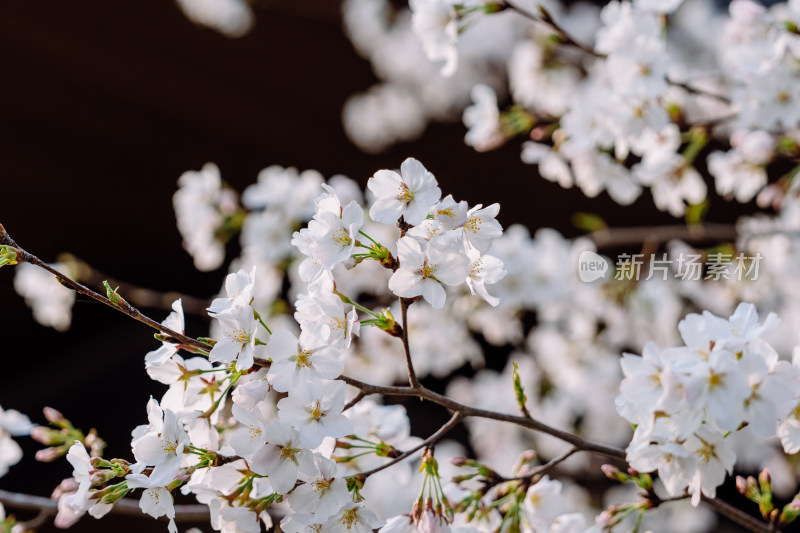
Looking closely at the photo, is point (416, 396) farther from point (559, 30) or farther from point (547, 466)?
point (559, 30)

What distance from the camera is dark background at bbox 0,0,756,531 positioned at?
2.83 metres

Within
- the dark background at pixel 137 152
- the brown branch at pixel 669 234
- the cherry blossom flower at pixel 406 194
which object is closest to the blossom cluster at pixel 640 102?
the brown branch at pixel 669 234

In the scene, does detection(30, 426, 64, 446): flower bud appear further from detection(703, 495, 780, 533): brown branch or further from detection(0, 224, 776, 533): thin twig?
detection(703, 495, 780, 533): brown branch

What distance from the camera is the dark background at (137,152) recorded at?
9.27 feet

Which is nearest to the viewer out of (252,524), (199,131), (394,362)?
(252,524)

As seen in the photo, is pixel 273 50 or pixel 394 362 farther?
pixel 273 50

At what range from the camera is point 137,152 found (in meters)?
3.31

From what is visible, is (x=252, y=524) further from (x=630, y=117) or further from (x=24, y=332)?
(x=24, y=332)

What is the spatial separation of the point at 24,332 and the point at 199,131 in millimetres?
1615

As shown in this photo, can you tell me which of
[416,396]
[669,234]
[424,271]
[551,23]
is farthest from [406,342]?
[669,234]

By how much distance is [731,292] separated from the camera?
2.18 metres

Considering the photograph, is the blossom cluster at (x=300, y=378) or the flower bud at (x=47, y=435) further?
the flower bud at (x=47, y=435)

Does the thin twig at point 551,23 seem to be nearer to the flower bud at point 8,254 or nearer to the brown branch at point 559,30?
the brown branch at point 559,30

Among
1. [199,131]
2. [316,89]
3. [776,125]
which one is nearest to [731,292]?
[776,125]
